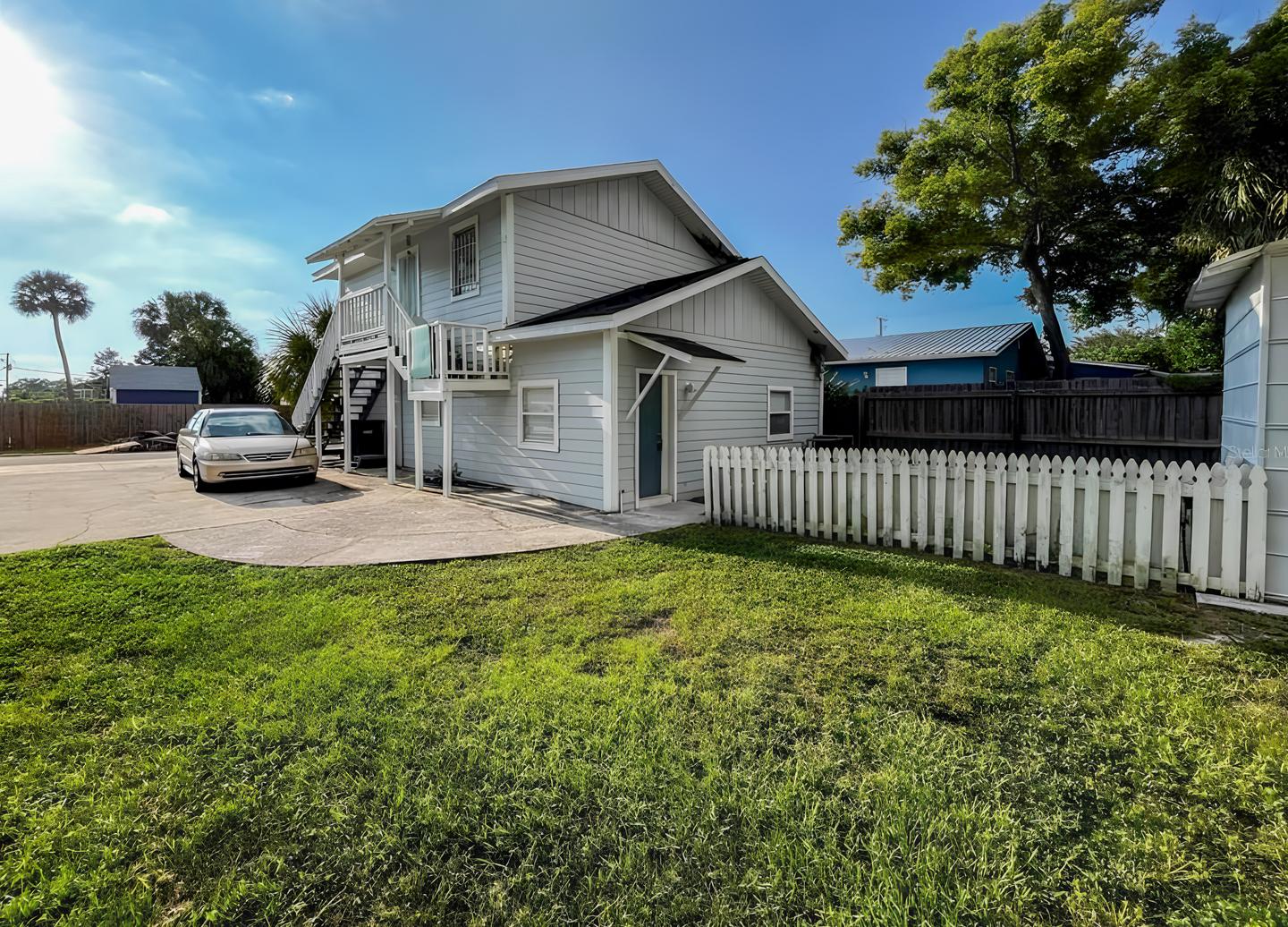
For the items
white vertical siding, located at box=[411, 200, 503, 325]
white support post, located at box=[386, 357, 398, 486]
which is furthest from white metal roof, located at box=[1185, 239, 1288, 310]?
white support post, located at box=[386, 357, 398, 486]

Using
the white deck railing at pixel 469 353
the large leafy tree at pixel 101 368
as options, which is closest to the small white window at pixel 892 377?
the white deck railing at pixel 469 353

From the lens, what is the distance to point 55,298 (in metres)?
55.4

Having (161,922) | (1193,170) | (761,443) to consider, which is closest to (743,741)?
(161,922)

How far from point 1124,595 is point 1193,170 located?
1506 cm

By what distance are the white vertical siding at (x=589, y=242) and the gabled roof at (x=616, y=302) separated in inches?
15.0

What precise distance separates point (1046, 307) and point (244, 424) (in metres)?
22.8

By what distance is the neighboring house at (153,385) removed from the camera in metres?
38.8

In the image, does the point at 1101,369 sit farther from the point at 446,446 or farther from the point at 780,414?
the point at 446,446

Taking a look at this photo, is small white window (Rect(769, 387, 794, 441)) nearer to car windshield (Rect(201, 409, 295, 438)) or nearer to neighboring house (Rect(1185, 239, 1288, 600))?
neighboring house (Rect(1185, 239, 1288, 600))

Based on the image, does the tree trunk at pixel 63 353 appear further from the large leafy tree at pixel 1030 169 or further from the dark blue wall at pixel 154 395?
the large leafy tree at pixel 1030 169

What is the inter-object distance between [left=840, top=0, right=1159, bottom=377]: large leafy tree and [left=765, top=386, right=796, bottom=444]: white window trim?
9.50 metres

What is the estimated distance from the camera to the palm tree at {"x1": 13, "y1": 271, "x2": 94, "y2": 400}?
5409 centimetres

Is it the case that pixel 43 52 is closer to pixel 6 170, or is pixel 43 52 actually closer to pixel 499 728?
pixel 6 170

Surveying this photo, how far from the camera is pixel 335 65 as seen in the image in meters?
12.1
